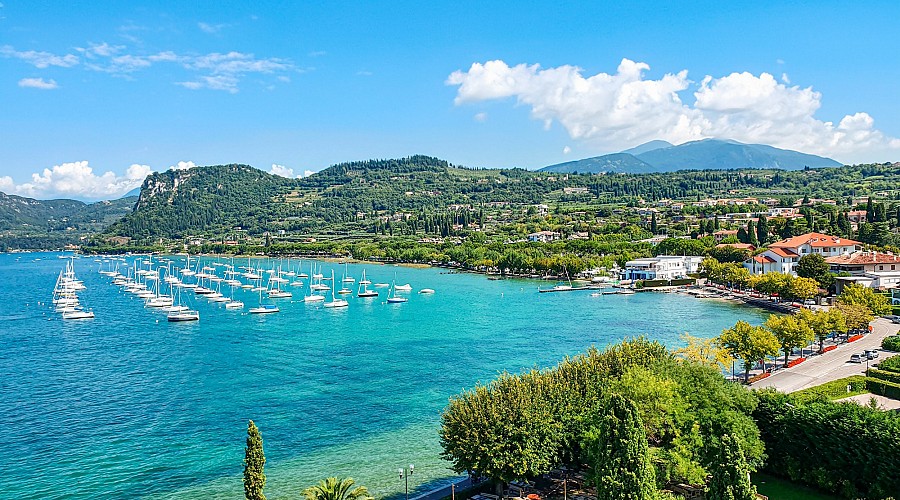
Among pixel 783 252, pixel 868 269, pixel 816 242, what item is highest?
pixel 816 242

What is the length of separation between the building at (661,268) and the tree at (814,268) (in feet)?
77.9

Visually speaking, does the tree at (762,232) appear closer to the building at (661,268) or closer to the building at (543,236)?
the building at (661,268)

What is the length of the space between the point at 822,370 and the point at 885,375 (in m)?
4.42

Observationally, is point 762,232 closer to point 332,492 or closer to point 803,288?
point 803,288

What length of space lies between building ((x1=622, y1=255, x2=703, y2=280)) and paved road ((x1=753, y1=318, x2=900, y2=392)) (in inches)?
1870

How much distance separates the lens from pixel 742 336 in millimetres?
35156

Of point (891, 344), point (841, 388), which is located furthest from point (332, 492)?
point (891, 344)

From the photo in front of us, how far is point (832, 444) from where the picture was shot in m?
20.3

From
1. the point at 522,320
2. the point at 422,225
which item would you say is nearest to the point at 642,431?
the point at 522,320

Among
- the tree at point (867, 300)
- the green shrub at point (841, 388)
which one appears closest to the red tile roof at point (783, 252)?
the tree at point (867, 300)

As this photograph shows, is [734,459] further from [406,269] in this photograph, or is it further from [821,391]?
[406,269]

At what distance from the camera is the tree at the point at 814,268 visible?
2601 inches

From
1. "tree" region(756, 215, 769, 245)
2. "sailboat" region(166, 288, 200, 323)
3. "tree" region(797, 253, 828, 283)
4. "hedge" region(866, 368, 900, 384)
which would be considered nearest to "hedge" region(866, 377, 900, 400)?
"hedge" region(866, 368, 900, 384)

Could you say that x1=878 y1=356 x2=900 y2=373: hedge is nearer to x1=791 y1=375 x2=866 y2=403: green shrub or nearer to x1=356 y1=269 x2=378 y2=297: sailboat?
x1=791 y1=375 x2=866 y2=403: green shrub
